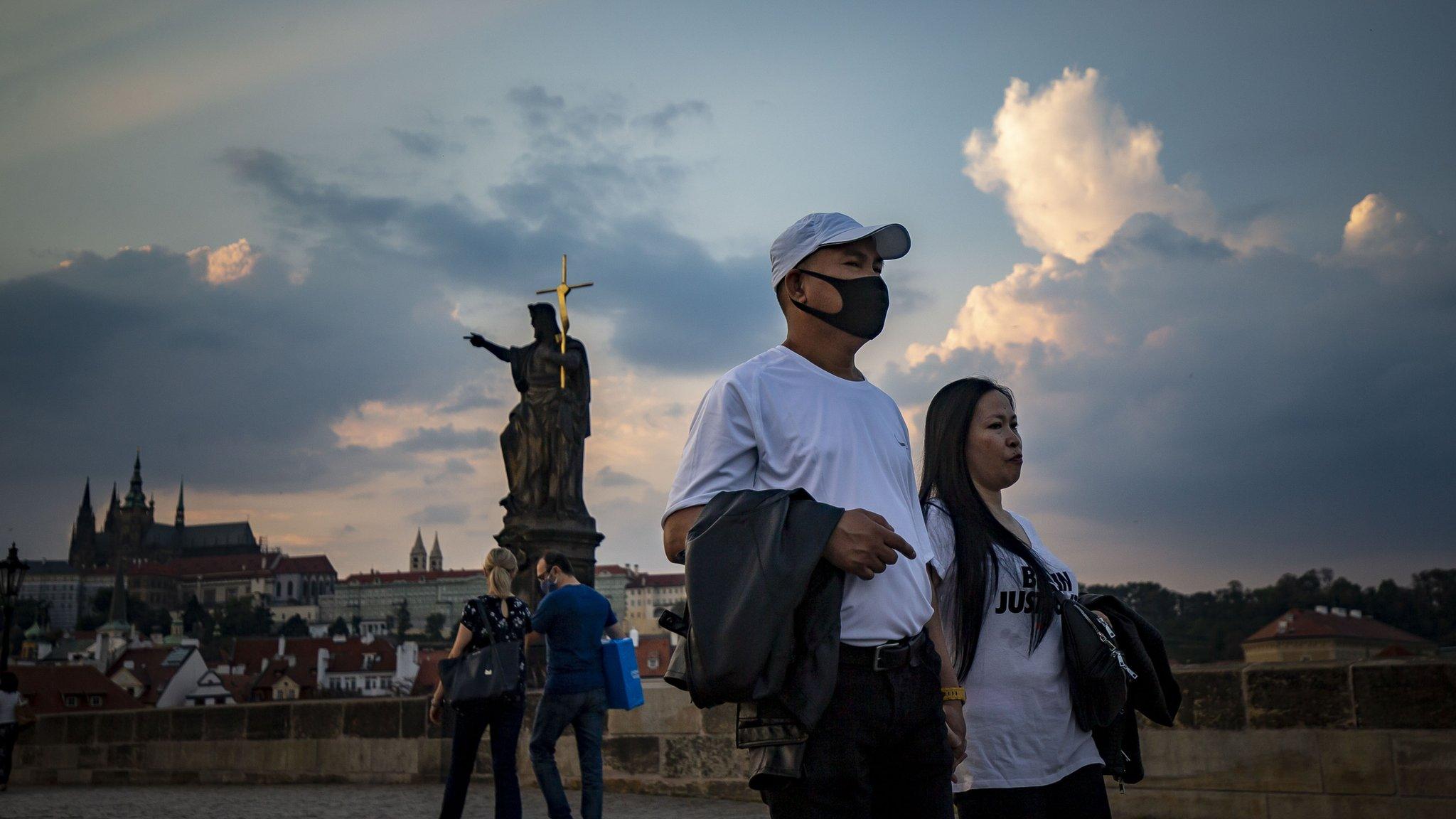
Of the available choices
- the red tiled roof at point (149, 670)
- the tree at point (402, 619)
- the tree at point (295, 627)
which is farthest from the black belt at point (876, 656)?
the tree at point (402, 619)

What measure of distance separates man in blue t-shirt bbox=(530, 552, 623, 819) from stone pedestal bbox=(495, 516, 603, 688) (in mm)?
5895

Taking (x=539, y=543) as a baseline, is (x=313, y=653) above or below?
below

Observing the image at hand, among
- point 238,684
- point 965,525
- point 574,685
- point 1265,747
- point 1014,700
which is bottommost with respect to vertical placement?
point 238,684

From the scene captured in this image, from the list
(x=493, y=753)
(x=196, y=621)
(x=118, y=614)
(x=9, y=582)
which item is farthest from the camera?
(x=196, y=621)

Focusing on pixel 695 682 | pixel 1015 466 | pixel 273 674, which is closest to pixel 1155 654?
pixel 1015 466

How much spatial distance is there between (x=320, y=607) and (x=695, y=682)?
171 m

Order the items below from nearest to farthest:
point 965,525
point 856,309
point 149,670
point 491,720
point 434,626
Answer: point 856,309
point 965,525
point 491,720
point 149,670
point 434,626

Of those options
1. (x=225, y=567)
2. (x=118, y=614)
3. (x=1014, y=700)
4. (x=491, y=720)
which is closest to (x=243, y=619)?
(x=118, y=614)

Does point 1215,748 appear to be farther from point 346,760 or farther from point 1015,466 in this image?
point 346,760

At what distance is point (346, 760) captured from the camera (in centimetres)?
982

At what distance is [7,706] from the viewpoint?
1149 centimetres

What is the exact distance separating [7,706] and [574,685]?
8473 millimetres

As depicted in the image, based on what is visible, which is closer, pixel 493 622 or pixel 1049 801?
pixel 1049 801

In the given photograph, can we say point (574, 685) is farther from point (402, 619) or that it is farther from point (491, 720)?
point (402, 619)
